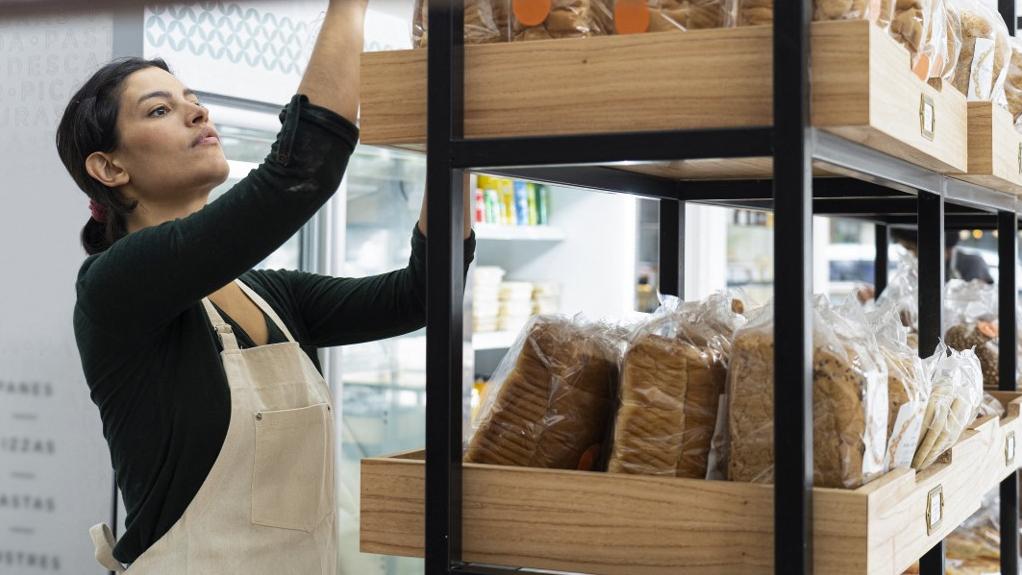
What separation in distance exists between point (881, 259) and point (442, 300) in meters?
1.97

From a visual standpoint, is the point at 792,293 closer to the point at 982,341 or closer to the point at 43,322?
the point at 982,341

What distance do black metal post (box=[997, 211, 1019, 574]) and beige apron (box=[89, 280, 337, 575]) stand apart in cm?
118

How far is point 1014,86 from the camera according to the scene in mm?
1792

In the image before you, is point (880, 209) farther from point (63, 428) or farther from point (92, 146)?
point (63, 428)

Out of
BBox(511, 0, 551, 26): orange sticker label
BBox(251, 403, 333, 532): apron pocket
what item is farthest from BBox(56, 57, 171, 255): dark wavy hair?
BBox(511, 0, 551, 26): orange sticker label

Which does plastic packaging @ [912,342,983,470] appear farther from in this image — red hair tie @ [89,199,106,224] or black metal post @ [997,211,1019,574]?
red hair tie @ [89,199,106,224]

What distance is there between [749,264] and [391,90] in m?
5.68

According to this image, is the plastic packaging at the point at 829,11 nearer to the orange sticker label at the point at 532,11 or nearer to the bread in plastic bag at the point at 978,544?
the orange sticker label at the point at 532,11

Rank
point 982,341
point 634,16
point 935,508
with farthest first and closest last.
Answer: point 982,341
point 935,508
point 634,16

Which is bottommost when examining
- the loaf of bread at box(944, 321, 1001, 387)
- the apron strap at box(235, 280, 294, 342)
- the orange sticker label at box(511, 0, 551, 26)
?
the loaf of bread at box(944, 321, 1001, 387)

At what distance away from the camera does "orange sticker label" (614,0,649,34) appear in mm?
1022

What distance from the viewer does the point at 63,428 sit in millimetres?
2518

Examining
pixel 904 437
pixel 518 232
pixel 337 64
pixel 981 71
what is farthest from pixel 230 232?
pixel 518 232

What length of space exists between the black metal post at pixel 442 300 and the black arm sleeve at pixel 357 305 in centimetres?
70
